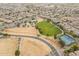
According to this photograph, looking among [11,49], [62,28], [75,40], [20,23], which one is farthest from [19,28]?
[75,40]

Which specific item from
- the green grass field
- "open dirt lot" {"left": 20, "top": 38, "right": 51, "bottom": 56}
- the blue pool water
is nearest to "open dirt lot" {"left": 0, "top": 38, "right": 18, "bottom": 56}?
"open dirt lot" {"left": 20, "top": 38, "right": 51, "bottom": 56}

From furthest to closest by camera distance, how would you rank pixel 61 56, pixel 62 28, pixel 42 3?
1. pixel 42 3
2. pixel 62 28
3. pixel 61 56

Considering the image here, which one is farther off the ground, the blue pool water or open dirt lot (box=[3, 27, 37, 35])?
open dirt lot (box=[3, 27, 37, 35])

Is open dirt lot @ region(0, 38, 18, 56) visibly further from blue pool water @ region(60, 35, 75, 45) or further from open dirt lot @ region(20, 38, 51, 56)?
blue pool water @ region(60, 35, 75, 45)

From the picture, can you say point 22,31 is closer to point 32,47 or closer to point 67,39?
point 32,47

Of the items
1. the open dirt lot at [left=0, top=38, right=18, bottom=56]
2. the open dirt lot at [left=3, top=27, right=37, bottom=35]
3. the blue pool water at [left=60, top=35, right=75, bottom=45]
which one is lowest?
the open dirt lot at [left=0, top=38, right=18, bottom=56]

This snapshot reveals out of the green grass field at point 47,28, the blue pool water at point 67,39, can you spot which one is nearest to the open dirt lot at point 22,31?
the green grass field at point 47,28

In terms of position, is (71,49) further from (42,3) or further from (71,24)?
(42,3)
